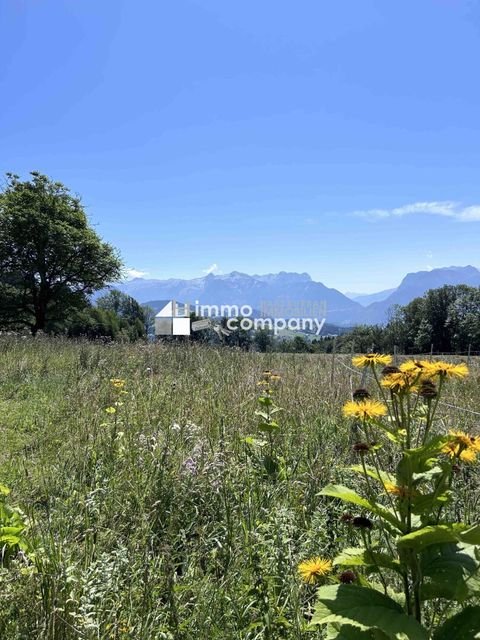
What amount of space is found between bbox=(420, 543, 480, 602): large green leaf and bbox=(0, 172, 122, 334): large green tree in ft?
100

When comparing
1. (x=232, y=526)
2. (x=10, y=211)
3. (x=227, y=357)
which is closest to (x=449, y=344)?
(x=10, y=211)

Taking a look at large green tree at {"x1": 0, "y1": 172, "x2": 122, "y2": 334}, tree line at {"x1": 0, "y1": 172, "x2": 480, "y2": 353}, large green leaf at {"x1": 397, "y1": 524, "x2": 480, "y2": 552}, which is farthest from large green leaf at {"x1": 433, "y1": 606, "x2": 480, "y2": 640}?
large green tree at {"x1": 0, "y1": 172, "x2": 122, "y2": 334}

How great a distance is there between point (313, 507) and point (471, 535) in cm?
192

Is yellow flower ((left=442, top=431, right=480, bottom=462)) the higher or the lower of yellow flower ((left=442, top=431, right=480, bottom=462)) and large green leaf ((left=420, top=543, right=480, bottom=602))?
the higher

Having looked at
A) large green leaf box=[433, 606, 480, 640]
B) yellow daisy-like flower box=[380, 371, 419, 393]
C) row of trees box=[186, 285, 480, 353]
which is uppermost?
row of trees box=[186, 285, 480, 353]

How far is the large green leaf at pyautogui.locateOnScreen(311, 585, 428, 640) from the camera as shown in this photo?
1085 millimetres

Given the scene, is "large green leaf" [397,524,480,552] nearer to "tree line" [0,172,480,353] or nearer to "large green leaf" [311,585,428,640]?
"large green leaf" [311,585,428,640]

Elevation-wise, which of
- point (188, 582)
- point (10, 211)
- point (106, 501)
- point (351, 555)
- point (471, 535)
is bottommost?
point (188, 582)

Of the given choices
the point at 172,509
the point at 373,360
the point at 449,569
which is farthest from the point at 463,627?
the point at 172,509

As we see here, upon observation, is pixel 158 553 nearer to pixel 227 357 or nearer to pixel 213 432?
pixel 213 432

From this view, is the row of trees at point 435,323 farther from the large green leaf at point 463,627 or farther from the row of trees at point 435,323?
the large green leaf at point 463,627

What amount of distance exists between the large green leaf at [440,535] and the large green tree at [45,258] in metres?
30.7

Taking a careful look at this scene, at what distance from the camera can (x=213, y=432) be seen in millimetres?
4059

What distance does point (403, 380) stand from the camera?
1.36 metres
